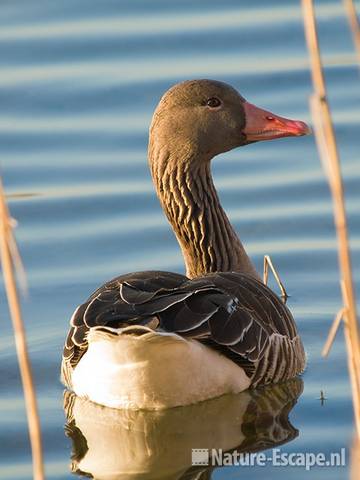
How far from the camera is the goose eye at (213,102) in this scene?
9789mm

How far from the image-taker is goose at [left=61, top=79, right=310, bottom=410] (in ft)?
25.0

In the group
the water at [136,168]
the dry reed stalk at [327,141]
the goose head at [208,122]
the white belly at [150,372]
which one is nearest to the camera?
the dry reed stalk at [327,141]

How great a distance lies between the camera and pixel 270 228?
37.7 feet

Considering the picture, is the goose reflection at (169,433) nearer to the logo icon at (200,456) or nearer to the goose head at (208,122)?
the logo icon at (200,456)

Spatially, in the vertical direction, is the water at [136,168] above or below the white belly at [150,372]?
above

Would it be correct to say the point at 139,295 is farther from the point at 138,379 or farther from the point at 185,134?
the point at 185,134

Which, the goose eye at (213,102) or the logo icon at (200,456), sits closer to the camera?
the logo icon at (200,456)

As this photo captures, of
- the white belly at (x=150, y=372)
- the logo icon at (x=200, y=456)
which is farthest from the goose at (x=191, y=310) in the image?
the logo icon at (x=200, y=456)

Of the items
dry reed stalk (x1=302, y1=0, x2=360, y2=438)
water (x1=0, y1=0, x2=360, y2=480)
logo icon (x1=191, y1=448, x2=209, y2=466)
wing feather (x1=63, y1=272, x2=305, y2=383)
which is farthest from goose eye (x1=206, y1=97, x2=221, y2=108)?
dry reed stalk (x1=302, y1=0, x2=360, y2=438)

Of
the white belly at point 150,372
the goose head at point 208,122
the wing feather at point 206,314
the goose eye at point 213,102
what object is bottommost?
the white belly at point 150,372

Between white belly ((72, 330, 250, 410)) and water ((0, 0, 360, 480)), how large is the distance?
10.0 inches

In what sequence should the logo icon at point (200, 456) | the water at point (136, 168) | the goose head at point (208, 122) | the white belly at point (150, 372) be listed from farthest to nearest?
the goose head at point (208, 122)
the water at point (136, 168)
the white belly at point (150, 372)
the logo icon at point (200, 456)

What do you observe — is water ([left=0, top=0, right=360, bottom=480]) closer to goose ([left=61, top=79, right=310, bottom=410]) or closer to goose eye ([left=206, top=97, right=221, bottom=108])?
goose ([left=61, top=79, right=310, bottom=410])

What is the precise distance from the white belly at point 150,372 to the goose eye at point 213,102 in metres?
2.35
